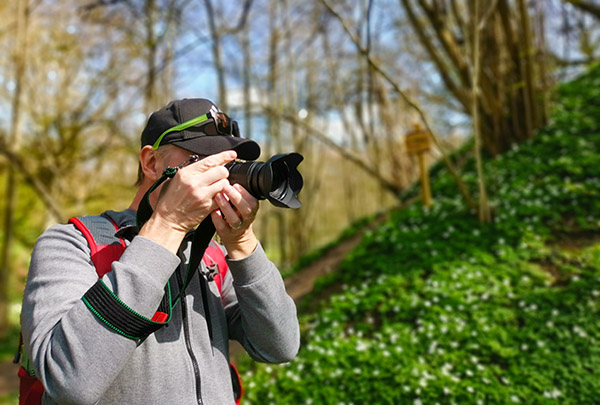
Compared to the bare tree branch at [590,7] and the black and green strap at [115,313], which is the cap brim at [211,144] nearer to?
the black and green strap at [115,313]

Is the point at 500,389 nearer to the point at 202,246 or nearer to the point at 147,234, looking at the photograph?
the point at 202,246

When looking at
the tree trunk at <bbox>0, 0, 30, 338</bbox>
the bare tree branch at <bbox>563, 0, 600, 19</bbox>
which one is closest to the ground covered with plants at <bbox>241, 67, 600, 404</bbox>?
the bare tree branch at <bbox>563, 0, 600, 19</bbox>

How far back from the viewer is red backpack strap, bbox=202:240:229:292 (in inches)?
55.5

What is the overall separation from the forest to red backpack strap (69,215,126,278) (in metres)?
2.48

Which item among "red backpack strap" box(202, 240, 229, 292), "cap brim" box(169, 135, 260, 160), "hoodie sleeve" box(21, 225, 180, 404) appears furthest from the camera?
"red backpack strap" box(202, 240, 229, 292)

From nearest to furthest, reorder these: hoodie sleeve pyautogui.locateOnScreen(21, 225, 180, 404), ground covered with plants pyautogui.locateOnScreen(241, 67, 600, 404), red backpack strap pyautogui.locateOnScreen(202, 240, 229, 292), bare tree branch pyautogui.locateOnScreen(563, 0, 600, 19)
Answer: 1. hoodie sleeve pyautogui.locateOnScreen(21, 225, 180, 404)
2. red backpack strap pyautogui.locateOnScreen(202, 240, 229, 292)
3. ground covered with plants pyautogui.locateOnScreen(241, 67, 600, 404)
4. bare tree branch pyautogui.locateOnScreen(563, 0, 600, 19)

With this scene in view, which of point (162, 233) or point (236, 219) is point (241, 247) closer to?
point (236, 219)

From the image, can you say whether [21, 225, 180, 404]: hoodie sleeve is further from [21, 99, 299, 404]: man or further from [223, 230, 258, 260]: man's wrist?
[223, 230, 258, 260]: man's wrist

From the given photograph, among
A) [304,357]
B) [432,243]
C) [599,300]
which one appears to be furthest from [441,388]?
[432,243]

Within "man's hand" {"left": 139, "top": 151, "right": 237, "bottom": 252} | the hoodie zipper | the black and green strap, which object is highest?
"man's hand" {"left": 139, "top": 151, "right": 237, "bottom": 252}

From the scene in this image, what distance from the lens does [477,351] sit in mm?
3324

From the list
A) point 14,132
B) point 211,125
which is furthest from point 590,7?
point 14,132

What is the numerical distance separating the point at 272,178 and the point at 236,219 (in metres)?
0.14

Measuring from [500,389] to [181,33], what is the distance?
316 inches
